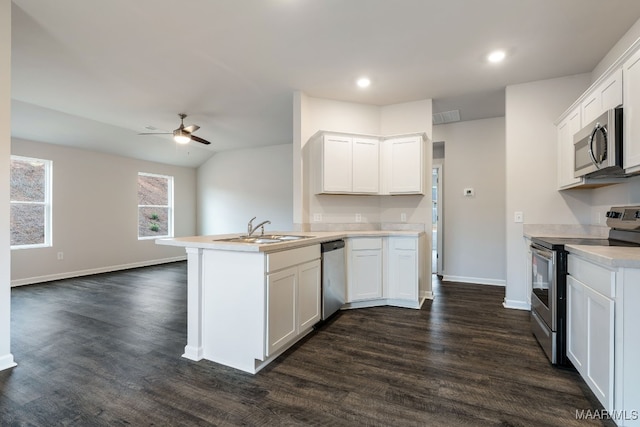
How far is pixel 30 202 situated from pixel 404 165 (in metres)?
6.24

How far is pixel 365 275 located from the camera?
3648 mm

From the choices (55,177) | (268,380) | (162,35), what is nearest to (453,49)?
(162,35)

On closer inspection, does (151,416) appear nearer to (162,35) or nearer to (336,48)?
(162,35)

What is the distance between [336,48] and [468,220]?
142 inches

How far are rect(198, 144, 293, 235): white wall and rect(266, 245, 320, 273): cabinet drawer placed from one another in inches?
157

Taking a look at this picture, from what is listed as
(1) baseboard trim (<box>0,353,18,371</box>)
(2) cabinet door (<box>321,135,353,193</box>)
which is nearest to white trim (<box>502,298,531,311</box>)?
(2) cabinet door (<box>321,135,353,193</box>)

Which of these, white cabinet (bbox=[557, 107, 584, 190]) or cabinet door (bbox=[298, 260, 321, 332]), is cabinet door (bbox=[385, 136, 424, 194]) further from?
cabinet door (bbox=[298, 260, 321, 332])

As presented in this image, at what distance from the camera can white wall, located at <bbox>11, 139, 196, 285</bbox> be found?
17.1 feet

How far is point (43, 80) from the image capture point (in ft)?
11.9

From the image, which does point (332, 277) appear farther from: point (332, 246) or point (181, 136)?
point (181, 136)

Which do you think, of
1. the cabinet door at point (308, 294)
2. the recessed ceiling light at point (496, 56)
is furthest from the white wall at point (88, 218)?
the recessed ceiling light at point (496, 56)

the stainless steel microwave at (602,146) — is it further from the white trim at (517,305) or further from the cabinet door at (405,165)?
the white trim at (517,305)

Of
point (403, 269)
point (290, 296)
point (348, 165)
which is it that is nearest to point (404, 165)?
point (348, 165)

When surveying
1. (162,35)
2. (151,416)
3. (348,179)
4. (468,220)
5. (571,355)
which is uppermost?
(162,35)
